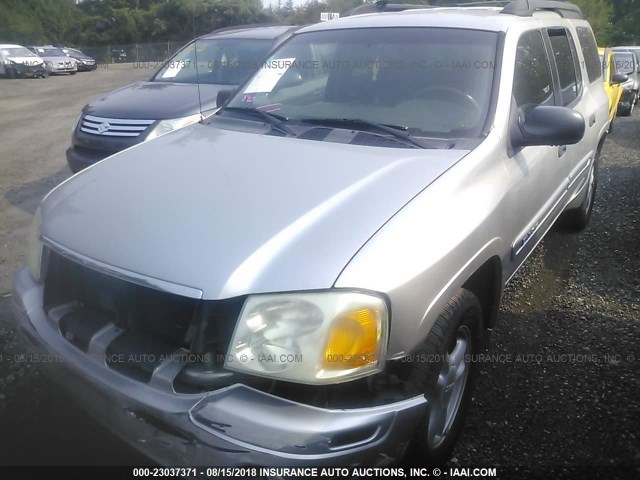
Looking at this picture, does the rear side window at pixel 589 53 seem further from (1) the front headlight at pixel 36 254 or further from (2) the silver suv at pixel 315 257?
(1) the front headlight at pixel 36 254

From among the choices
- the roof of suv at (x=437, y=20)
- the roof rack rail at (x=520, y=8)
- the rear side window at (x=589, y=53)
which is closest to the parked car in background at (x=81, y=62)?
the roof rack rail at (x=520, y=8)

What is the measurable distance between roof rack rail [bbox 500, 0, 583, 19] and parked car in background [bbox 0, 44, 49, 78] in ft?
81.9

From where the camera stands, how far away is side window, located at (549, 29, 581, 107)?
3.61 meters

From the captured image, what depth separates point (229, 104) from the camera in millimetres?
3389

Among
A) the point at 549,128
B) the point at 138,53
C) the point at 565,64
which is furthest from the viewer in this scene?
the point at 138,53

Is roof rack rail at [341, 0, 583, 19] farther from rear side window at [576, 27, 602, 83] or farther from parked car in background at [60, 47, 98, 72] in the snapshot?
parked car in background at [60, 47, 98, 72]

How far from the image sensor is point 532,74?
314cm

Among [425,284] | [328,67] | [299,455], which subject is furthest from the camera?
[328,67]

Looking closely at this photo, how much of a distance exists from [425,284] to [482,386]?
4.10 ft

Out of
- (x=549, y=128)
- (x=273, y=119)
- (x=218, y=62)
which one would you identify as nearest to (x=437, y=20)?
(x=549, y=128)

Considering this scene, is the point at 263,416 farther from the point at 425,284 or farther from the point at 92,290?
the point at 92,290

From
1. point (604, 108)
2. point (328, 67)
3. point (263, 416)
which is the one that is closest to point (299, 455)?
point (263, 416)

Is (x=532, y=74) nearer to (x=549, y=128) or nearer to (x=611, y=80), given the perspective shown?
(x=549, y=128)

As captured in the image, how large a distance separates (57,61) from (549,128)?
2887 cm
